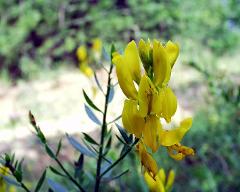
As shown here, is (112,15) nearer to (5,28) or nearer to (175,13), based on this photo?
(175,13)

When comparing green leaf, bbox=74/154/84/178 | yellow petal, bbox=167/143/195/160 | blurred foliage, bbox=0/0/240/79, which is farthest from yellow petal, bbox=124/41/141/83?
blurred foliage, bbox=0/0/240/79

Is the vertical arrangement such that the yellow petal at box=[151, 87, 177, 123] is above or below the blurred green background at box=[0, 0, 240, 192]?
below

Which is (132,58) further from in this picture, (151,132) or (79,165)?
(79,165)

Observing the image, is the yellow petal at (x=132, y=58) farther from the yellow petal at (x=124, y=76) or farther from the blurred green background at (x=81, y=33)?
the blurred green background at (x=81, y=33)

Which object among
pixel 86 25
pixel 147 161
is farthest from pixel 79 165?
pixel 86 25

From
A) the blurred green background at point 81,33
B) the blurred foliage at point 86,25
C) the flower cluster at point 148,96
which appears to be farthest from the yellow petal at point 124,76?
the blurred foliage at point 86,25

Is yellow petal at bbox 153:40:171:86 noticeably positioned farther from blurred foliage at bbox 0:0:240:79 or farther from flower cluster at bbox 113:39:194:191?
blurred foliage at bbox 0:0:240:79

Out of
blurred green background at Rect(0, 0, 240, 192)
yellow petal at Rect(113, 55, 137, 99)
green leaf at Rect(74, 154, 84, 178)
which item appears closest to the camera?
yellow petal at Rect(113, 55, 137, 99)
